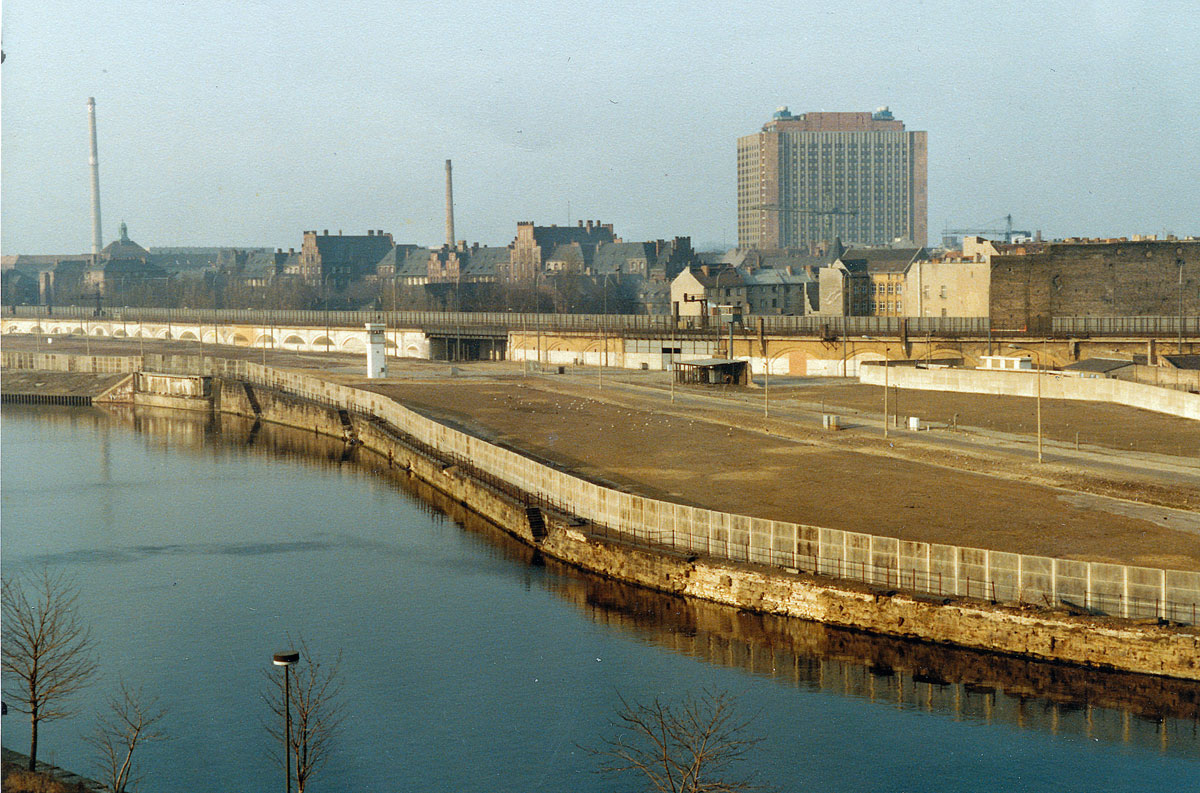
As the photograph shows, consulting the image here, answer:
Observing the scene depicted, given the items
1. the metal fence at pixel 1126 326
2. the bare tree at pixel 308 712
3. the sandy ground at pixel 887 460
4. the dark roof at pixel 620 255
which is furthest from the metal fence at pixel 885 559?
the dark roof at pixel 620 255

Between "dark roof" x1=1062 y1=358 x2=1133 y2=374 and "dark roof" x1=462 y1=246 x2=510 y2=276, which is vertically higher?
"dark roof" x1=462 y1=246 x2=510 y2=276

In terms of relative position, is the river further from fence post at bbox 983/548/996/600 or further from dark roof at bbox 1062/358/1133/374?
dark roof at bbox 1062/358/1133/374

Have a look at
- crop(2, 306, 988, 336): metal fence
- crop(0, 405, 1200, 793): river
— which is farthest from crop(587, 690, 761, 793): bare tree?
crop(2, 306, 988, 336): metal fence

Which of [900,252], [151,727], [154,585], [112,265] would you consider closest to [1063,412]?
[154,585]

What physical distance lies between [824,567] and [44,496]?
38900mm

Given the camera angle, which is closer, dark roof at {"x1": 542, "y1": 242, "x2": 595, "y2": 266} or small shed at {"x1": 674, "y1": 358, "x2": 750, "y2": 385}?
small shed at {"x1": 674, "y1": 358, "x2": 750, "y2": 385}

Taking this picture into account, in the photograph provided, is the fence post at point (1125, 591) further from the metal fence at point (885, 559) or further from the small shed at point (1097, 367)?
the small shed at point (1097, 367)

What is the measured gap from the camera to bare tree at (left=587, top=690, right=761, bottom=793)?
83.6 feet

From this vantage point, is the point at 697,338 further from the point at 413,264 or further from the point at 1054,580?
the point at 413,264

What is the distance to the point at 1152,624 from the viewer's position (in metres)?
30.7

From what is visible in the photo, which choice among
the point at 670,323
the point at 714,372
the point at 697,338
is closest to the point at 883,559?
the point at 714,372

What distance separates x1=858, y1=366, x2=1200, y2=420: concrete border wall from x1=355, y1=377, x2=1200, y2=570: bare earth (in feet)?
10.9

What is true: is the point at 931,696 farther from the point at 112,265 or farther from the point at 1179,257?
the point at 112,265

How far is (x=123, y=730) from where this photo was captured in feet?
95.8
